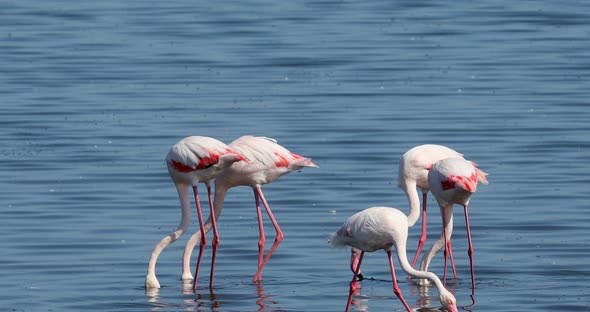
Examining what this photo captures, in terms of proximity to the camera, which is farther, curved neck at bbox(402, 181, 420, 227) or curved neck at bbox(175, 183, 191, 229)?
curved neck at bbox(175, 183, 191, 229)

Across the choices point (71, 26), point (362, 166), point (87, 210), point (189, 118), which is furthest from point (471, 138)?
point (71, 26)


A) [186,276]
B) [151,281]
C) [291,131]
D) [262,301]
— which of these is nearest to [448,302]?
[262,301]

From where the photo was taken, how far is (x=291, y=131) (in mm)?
14062

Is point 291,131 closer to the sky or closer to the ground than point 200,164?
closer to the ground

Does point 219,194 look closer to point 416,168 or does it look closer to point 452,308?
point 416,168

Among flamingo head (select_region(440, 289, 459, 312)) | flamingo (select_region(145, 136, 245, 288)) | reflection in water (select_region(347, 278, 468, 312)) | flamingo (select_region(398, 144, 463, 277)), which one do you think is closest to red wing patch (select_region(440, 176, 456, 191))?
flamingo (select_region(398, 144, 463, 277))

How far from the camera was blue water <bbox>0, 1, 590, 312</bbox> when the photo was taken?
30.0ft

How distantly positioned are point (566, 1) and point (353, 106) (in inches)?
335

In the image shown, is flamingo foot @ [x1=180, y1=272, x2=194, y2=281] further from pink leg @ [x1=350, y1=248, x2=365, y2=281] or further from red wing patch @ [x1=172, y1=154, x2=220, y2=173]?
pink leg @ [x1=350, y1=248, x2=365, y2=281]

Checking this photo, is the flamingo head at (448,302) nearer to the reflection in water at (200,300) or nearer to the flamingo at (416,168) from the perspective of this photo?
the reflection in water at (200,300)

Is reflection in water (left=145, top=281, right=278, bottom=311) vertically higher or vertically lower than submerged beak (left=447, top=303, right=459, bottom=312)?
lower

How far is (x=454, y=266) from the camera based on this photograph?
9.29 metres

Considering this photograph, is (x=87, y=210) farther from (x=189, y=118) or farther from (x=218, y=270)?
(x=189, y=118)

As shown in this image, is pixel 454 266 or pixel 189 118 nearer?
pixel 454 266
